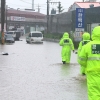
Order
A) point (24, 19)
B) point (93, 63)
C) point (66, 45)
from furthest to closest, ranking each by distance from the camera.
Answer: point (24, 19) → point (66, 45) → point (93, 63)

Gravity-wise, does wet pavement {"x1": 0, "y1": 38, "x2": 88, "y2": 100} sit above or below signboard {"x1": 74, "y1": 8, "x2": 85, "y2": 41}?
below

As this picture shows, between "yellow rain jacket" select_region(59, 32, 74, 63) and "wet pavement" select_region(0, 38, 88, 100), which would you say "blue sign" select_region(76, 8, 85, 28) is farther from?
"wet pavement" select_region(0, 38, 88, 100)

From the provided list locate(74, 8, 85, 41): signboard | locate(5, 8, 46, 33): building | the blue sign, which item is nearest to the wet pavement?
locate(74, 8, 85, 41): signboard

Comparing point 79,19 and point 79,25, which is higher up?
point 79,19

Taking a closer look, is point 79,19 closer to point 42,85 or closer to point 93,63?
point 42,85

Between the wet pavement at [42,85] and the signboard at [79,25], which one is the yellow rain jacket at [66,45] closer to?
the wet pavement at [42,85]

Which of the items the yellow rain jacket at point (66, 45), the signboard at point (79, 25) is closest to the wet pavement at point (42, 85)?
the yellow rain jacket at point (66, 45)

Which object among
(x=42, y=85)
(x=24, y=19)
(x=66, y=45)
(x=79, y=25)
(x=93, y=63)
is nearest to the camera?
(x=93, y=63)

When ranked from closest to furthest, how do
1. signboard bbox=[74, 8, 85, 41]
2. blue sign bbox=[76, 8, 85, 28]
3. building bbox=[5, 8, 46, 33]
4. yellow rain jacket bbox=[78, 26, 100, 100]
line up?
yellow rain jacket bbox=[78, 26, 100, 100]
signboard bbox=[74, 8, 85, 41]
blue sign bbox=[76, 8, 85, 28]
building bbox=[5, 8, 46, 33]

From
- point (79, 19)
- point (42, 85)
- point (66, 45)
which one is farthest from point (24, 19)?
point (42, 85)

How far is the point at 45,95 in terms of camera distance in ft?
33.2

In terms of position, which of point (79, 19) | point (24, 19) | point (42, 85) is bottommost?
point (42, 85)

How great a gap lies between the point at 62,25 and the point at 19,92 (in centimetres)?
4916

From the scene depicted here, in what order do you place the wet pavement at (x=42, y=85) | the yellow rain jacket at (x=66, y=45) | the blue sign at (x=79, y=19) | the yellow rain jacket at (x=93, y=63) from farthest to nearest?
1. the blue sign at (x=79, y=19)
2. the yellow rain jacket at (x=66, y=45)
3. the wet pavement at (x=42, y=85)
4. the yellow rain jacket at (x=93, y=63)
